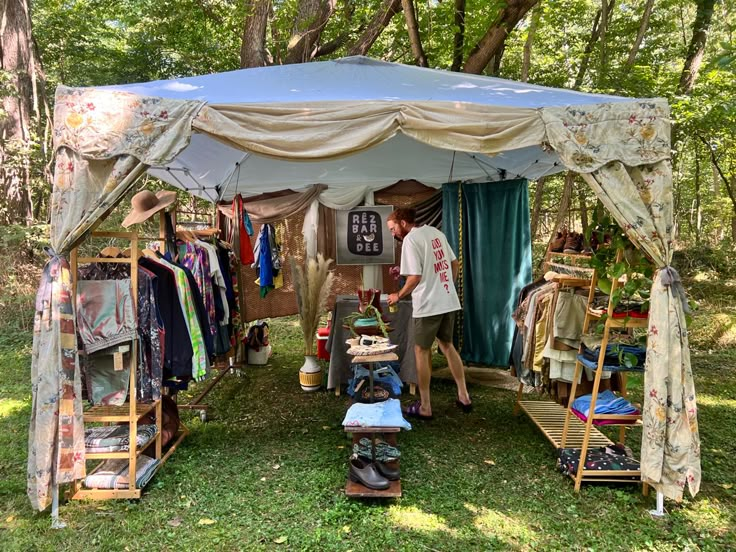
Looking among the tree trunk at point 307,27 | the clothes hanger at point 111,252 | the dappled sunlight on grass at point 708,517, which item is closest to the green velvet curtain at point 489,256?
the dappled sunlight on grass at point 708,517

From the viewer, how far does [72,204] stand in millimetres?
2529

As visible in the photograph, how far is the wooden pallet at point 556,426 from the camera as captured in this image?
3.14m

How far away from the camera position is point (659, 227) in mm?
2586

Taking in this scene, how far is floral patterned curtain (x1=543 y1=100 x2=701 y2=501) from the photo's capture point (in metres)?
2.51

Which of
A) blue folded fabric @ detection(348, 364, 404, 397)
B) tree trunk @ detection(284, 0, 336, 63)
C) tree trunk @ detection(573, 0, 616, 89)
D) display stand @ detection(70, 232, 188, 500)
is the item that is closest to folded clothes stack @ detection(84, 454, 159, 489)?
display stand @ detection(70, 232, 188, 500)

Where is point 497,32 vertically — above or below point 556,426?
above

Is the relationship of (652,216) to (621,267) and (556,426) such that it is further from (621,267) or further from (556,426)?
(556,426)

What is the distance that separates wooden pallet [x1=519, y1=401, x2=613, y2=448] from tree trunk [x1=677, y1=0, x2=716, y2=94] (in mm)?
5974

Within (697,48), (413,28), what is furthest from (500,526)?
(697,48)

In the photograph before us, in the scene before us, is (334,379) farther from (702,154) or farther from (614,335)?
(702,154)

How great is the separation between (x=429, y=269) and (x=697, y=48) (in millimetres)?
6817

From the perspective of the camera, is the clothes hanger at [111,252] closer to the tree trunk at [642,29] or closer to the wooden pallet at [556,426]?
the wooden pallet at [556,426]

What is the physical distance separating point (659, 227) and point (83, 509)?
339cm

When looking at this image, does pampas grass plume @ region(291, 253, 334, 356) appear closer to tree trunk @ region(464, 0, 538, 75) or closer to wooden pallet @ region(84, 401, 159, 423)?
wooden pallet @ region(84, 401, 159, 423)
